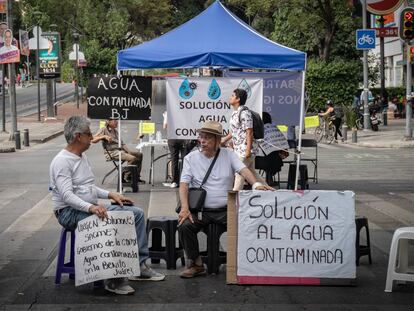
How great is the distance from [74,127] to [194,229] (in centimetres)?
157

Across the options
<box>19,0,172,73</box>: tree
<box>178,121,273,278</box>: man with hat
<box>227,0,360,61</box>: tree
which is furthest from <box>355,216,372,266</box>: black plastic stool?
<box>19,0,172,73</box>: tree

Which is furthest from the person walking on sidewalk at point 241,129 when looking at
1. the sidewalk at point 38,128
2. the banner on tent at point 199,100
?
the sidewalk at point 38,128

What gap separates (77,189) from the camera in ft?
24.6

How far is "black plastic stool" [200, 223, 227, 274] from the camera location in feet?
26.5

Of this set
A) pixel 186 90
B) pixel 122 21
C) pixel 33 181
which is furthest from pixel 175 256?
pixel 122 21

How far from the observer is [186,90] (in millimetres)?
12695

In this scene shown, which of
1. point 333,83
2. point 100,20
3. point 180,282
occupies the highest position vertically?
point 100,20

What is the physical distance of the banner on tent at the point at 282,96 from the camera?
44.9 ft

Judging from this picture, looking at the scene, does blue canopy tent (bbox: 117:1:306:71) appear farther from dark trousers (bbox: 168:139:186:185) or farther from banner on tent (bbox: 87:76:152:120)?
dark trousers (bbox: 168:139:186:185)

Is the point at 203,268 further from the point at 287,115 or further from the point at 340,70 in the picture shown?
the point at 340,70

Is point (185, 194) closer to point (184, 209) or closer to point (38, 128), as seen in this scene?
point (184, 209)

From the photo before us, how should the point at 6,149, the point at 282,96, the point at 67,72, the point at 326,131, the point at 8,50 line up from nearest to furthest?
the point at 282,96 < the point at 6,149 < the point at 8,50 < the point at 326,131 < the point at 67,72

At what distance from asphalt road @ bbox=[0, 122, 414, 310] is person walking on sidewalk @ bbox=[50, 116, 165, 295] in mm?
436

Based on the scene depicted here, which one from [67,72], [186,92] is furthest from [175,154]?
[67,72]
